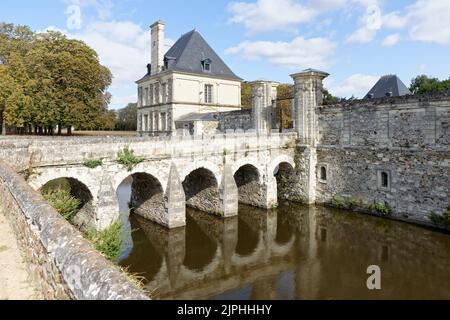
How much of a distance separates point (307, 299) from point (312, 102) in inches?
442

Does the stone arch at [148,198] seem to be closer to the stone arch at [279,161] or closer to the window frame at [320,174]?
the stone arch at [279,161]

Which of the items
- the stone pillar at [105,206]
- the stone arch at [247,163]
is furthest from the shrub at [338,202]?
the stone pillar at [105,206]

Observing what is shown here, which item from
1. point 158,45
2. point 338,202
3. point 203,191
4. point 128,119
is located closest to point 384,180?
point 338,202

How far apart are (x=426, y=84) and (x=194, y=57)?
2274 cm

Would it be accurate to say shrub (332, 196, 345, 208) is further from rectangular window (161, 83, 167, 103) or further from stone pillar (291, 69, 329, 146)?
rectangular window (161, 83, 167, 103)

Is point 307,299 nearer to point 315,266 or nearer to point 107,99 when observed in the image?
point 315,266

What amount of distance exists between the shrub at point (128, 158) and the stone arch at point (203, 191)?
2684 millimetres

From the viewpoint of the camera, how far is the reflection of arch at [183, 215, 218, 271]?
10.8 meters

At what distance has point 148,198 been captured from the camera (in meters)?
14.9

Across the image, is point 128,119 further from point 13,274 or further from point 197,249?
point 13,274

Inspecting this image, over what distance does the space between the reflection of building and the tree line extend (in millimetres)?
4183

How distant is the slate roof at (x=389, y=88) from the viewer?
2389 cm

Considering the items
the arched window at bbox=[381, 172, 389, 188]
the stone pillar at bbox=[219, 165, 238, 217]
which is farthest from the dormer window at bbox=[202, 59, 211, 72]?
the arched window at bbox=[381, 172, 389, 188]

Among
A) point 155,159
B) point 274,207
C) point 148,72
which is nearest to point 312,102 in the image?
point 274,207
